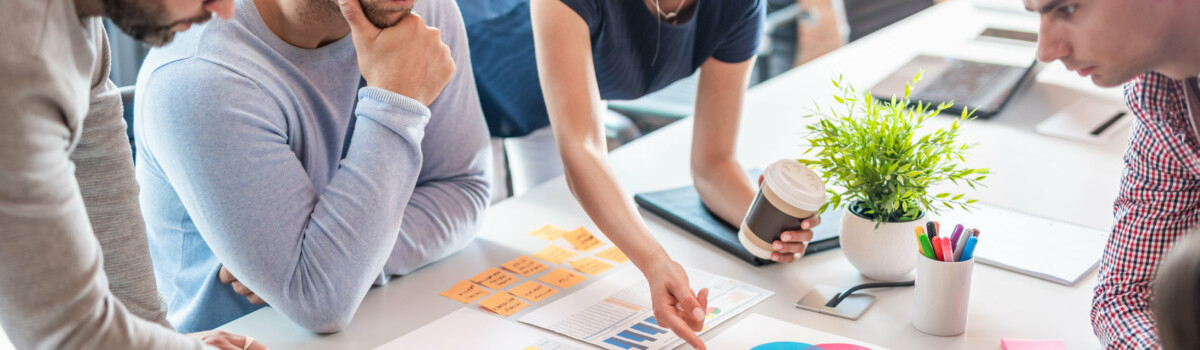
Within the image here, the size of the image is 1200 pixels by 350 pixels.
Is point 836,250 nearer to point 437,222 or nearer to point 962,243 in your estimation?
point 962,243

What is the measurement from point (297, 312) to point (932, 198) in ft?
2.68

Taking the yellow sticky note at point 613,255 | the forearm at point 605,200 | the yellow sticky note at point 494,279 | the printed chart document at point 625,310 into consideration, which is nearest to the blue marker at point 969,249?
the printed chart document at point 625,310

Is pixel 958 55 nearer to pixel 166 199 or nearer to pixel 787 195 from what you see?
pixel 787 195

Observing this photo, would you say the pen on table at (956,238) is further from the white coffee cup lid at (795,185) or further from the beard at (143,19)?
the beard at (143,19)

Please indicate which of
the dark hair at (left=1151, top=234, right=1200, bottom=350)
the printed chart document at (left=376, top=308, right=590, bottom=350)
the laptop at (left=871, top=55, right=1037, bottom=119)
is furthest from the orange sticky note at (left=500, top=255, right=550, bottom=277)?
the laptop at (left=871, top=55, right=1037, bottom=119)

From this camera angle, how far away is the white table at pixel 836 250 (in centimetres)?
117

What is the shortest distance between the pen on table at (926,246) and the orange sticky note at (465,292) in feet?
1.84

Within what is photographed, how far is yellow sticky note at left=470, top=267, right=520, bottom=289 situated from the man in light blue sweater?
75 mm

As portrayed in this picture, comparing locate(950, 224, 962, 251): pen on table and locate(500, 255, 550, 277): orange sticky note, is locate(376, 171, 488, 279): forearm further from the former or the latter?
locate(950, 224, 962, 251): pen on table

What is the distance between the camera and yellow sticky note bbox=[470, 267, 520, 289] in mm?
1308

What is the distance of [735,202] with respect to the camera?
149 cm

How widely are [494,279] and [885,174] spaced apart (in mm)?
544

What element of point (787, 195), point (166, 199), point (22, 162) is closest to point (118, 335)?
point (22, 162)

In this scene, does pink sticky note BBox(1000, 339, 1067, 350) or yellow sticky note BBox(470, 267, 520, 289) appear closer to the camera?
pink sticky note BBox(1000, 339, 1067, 350)
